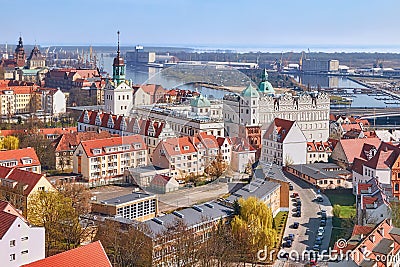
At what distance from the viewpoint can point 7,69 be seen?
3553 centimetres

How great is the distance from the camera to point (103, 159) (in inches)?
495

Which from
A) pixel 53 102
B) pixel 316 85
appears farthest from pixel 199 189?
pixel 316 85

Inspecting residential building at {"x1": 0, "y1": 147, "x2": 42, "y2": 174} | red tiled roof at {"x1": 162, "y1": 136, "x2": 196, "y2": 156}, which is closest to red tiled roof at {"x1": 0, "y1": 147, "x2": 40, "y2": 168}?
residential building at {"x1": 0, "y1": 147, "x2": 42, "y2": 174}

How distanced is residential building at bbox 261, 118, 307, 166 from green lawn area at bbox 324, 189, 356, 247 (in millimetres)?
1743

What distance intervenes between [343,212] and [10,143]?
741 centimetres

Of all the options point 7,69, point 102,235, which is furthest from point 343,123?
point 7,69

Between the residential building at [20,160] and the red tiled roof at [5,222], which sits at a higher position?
the red tiled roof at [5,222]

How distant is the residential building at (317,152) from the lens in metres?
14.3

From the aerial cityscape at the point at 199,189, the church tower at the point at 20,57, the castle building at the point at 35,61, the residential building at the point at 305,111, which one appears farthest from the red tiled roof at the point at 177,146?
the church tower at the point at 20,57

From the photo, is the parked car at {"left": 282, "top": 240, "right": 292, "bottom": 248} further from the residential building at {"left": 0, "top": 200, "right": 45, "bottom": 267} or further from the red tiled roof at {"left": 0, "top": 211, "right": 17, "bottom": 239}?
the red tiled roof at {"left": 0, "top": 211, "right": 17, "bottom": 239}

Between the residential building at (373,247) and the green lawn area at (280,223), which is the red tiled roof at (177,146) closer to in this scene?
the green lawn area at (280,223)

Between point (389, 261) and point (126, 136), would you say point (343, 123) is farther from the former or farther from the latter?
point (389, 261)

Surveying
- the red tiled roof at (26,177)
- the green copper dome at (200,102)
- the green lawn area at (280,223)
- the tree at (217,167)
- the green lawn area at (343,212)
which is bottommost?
the green lawn area at (280,223)

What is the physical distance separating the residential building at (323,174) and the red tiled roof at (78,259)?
720cm
